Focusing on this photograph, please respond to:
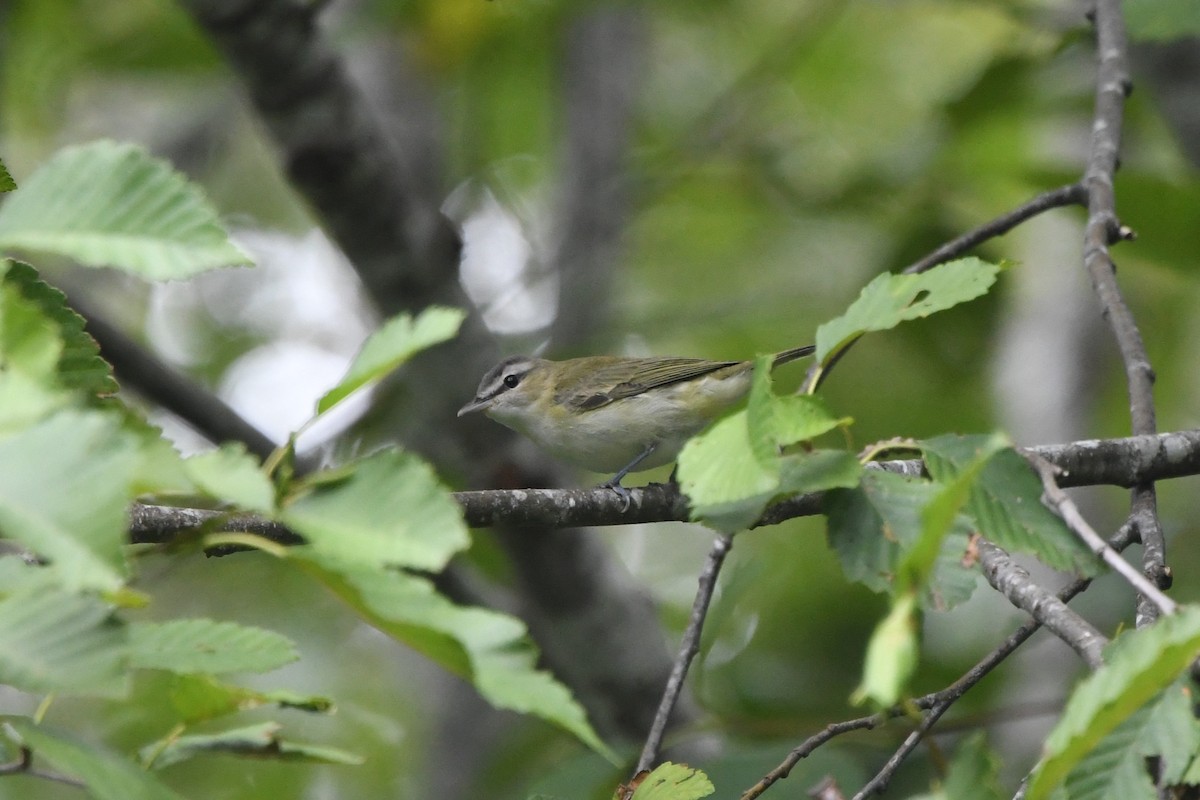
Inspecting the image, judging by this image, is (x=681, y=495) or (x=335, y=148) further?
(x=335, y=148)

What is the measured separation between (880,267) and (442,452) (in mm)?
2315

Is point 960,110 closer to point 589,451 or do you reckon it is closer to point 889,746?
point 589,451

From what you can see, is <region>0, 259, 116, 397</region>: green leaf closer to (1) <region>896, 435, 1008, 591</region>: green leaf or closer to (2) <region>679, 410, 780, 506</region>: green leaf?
(2) <region>679, 410, 780, 506</region>: green leaf

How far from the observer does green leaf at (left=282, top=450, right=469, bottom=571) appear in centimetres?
134

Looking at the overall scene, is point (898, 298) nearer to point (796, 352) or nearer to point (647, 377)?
point (796, 352)

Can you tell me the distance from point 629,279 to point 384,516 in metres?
10.4

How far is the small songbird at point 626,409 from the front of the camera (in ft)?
15.7

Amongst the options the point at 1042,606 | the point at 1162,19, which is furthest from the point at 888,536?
the point at 1162,19

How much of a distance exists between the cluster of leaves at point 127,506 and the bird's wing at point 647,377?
3324 millimetres

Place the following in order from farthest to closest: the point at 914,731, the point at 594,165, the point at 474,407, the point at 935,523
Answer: the point at 594,165 < the point at 474,407 < the point at 914,731 < the point at 935,523

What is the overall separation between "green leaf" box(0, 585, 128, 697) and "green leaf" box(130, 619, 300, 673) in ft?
0.61

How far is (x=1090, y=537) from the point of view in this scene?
5.90ft

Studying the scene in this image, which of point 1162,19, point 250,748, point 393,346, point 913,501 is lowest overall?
point 250,748

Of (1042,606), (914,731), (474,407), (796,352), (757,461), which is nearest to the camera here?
(757,461)
